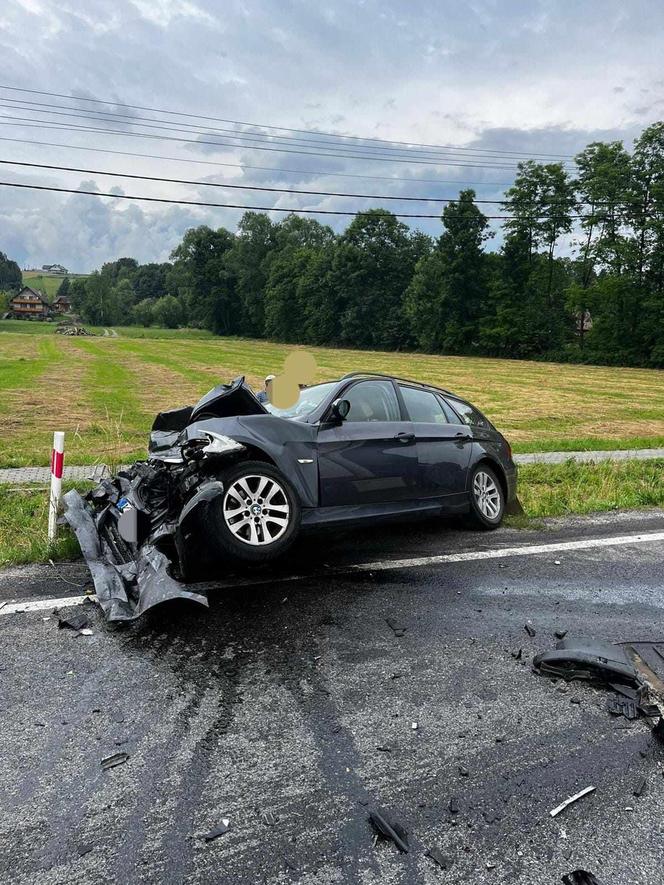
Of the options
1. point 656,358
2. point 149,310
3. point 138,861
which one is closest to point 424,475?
point 138,861

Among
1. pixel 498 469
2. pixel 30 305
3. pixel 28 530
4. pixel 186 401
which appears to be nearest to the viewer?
pixel 28 530

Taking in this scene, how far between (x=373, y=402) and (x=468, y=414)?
1.39m

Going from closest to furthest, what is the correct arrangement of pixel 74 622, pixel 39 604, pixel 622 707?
1. pixel 622 707
2. pixel 74 622
3. pixel 39 604

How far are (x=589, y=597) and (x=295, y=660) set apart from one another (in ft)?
7.59

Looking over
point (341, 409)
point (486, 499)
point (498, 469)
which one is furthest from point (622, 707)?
point (498, 469)

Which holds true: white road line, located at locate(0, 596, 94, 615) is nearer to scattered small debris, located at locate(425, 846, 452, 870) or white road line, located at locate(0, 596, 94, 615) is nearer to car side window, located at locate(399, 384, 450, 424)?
scattered small debris, located at locate(425, 846, 452, 870)

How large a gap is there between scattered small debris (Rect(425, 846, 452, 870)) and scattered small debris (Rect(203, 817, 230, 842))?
0.73 m

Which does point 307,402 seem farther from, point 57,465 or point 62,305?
point 62,305

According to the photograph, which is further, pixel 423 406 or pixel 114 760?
pixel 423 406

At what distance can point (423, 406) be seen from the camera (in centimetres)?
621

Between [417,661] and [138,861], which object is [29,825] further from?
[417,661]

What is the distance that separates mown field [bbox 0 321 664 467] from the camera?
41.8ft

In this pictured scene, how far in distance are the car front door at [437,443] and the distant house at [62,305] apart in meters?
175

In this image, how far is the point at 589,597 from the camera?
472 cm
